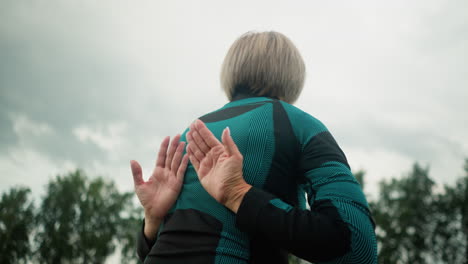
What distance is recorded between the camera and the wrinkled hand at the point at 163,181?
2.03 meters

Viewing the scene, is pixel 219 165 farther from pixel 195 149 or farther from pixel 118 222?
pixel 118 222

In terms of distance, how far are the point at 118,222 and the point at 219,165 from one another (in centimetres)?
4107

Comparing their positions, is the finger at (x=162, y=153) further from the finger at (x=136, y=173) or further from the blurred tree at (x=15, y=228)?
the blurred tree at (x=15, y=228)

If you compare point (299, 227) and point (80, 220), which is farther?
point (80, 220)

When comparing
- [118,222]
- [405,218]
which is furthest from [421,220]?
[118,222]

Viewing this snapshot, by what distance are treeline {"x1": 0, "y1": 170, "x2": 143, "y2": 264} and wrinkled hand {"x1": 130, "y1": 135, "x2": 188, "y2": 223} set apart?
38.3 meters

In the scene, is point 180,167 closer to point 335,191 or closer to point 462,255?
point 335,191

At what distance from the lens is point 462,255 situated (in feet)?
115

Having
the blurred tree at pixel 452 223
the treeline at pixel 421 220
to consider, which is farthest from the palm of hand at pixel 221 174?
the blurred tree at pixel 452 223

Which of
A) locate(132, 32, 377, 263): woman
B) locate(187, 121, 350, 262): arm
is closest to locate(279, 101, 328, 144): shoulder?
locate(132, 32, 377, 263): woman

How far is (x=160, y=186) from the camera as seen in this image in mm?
2180

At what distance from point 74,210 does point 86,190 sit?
264cm

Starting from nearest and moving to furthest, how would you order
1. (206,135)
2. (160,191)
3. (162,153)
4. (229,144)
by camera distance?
(229,144)
(206,135)
(160,191)
(162,153)

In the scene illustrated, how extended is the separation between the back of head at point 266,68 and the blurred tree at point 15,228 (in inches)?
1679
